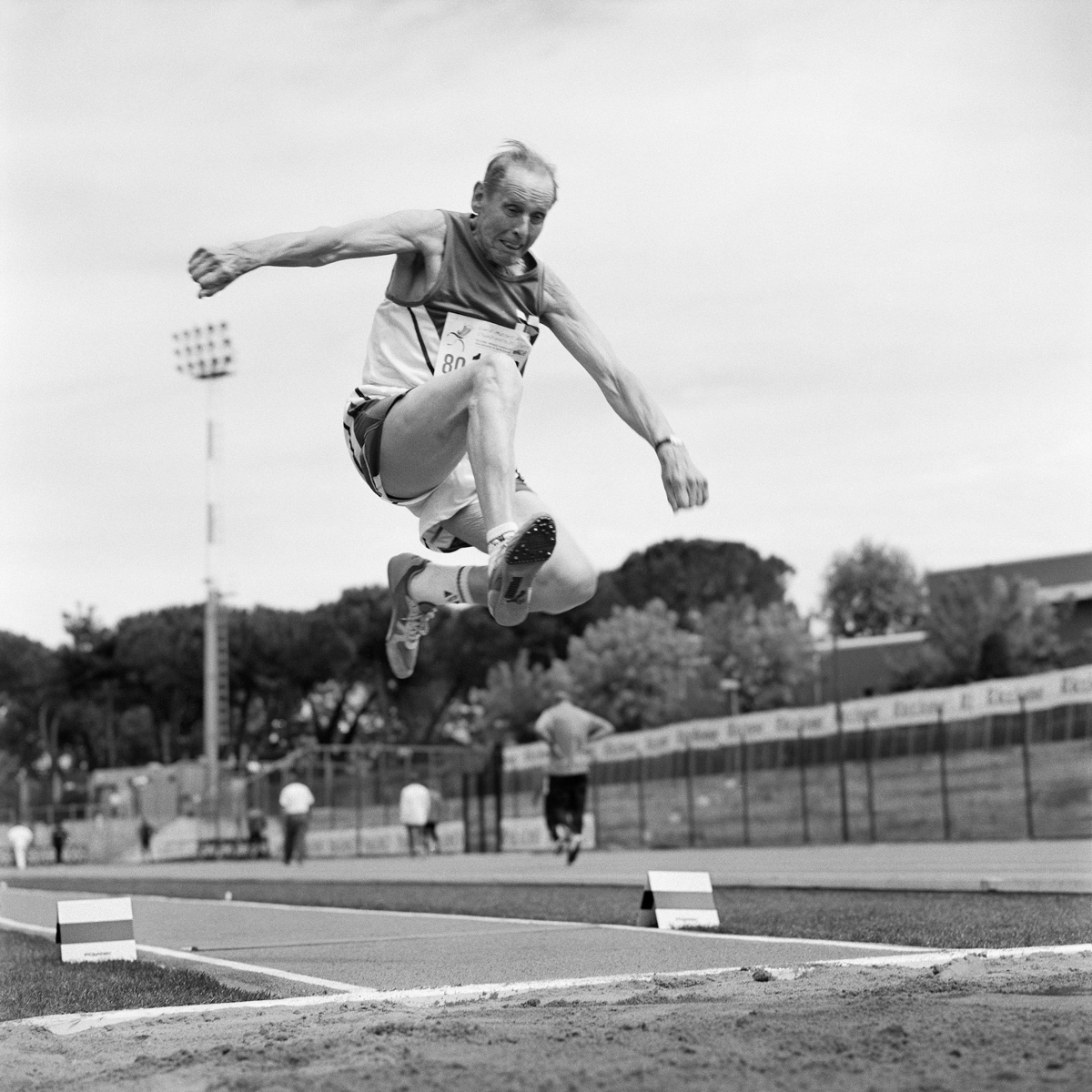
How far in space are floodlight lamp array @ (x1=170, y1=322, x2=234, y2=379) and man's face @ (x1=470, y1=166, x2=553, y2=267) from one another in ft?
141

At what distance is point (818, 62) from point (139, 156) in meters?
3.04

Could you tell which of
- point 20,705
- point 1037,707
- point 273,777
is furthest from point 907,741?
point 20,705

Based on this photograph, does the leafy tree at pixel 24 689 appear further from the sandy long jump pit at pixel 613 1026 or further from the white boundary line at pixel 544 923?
the sandy long jump pit at pixel 613 1026

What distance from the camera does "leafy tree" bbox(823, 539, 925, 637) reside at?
276 ft

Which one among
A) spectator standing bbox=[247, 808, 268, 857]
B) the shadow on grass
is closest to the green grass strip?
the shadow on grass

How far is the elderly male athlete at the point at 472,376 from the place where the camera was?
5023 mm

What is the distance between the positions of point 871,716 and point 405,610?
99.4 feet

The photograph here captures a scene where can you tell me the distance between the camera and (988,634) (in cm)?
5438

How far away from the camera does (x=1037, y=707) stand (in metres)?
29.5

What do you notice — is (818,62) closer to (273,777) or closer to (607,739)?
(607,739)

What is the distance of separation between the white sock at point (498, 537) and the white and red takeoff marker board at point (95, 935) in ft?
10.1

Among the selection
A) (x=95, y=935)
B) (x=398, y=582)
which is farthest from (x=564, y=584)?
(x=95, y=935)

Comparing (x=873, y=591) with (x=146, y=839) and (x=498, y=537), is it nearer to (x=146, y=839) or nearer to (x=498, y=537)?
(x=146, y=839)

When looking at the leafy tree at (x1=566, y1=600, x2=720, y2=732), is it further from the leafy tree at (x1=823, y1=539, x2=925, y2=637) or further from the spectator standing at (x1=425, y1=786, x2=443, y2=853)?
the spectator standing at (x1=425, y1=786, x2=443, y2=853)
